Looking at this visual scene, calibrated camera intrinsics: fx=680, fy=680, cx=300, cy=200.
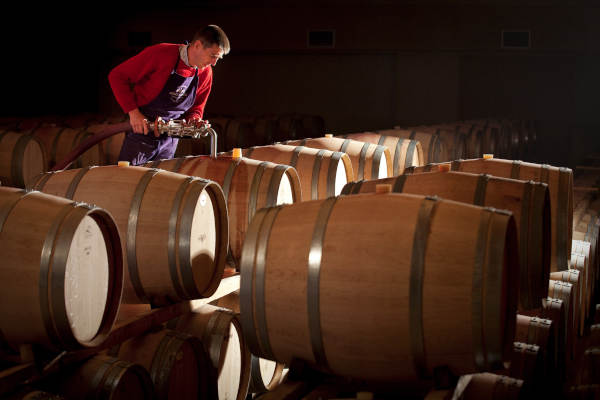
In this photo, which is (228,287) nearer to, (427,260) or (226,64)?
(427,260)

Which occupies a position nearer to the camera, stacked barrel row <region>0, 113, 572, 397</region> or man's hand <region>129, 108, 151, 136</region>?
stacked barrel row <region>0, 113, 572, 397</region>

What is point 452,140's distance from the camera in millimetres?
8109

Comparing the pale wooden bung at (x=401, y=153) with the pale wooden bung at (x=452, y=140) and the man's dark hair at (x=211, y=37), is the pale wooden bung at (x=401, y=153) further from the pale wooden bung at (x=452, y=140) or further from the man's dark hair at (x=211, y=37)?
the man's dark hair at (x=211, y=37)

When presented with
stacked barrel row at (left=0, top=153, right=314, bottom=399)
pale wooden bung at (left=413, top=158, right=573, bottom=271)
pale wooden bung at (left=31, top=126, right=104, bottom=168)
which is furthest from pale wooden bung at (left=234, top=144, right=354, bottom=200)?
pale wooden bung at (left=31, top=126, right=104, bottom=168)

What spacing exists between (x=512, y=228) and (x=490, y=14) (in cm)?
1322

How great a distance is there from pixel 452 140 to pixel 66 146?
4.48m

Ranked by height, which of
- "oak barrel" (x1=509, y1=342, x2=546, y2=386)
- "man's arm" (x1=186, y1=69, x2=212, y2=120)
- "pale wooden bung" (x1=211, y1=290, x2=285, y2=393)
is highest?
"man's arm" (x1=186, y1=69, x2=212, y2=120)

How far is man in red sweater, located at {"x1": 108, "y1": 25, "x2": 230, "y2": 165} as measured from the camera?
4.12m

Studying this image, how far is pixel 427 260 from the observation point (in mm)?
2160

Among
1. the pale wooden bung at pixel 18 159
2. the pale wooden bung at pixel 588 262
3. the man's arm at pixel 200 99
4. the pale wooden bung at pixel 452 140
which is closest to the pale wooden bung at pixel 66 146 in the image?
the pale wooden bung at pixel 18 159

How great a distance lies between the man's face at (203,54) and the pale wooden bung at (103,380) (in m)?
2.12

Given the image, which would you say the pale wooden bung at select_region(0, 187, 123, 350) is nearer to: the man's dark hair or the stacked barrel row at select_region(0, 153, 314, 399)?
the stacked barrel row at select_region(0, 153, 314, 399)

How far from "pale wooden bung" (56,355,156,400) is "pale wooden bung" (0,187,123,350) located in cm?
13

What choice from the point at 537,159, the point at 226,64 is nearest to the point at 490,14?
the point at 537,159
